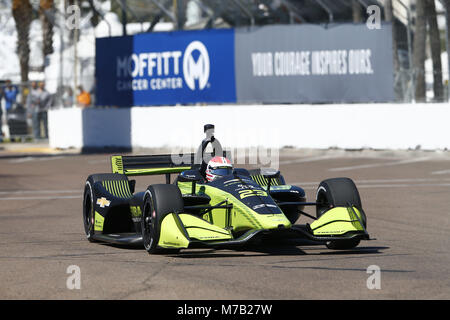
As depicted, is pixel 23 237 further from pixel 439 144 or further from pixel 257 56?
pixel 257 56

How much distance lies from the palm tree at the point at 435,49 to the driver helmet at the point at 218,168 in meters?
14.0

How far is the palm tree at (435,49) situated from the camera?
24.4 meters

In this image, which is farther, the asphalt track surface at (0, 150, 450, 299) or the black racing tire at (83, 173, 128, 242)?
the black racing tire at (83, 173, 128, 242)

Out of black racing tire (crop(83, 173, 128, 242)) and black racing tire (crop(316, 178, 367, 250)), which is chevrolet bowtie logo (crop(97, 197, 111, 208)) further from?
black racing tire (crop(316, 178, 367, 250))

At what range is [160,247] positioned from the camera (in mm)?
10117

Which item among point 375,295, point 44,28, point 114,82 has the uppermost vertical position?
point 44,28

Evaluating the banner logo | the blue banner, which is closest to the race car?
the blue banner

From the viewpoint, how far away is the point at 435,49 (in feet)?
84.4

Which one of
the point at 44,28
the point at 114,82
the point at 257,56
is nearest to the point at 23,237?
the point at 257,56

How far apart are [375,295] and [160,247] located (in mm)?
2913

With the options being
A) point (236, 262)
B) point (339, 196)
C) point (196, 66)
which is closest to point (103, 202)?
point (236, 262)

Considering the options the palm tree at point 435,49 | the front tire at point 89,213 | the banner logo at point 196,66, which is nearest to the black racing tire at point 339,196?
the front tire at point 89,213

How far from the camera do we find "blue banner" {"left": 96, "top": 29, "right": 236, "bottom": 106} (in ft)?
92.7
